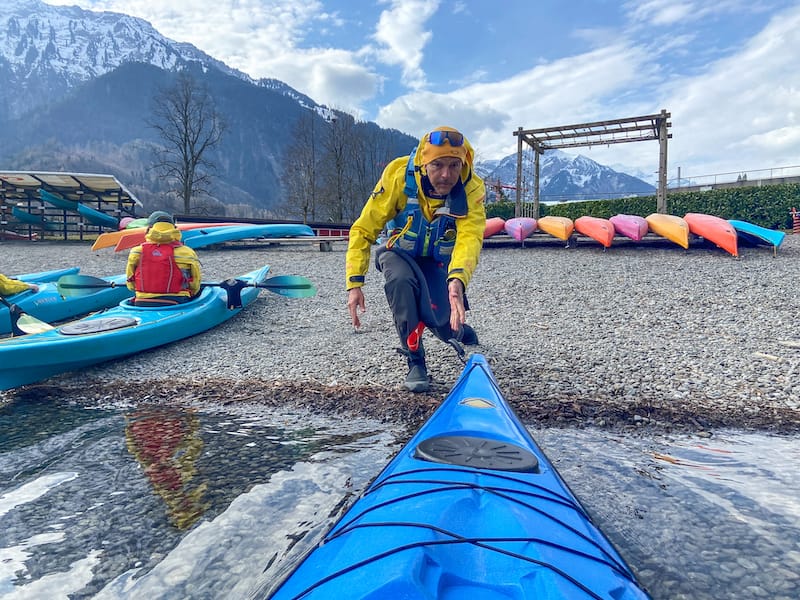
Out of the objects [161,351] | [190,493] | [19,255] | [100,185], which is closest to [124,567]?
[190,493]

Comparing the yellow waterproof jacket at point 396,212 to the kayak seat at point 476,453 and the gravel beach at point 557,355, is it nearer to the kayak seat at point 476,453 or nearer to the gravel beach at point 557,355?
the gravel beach at point 557,355

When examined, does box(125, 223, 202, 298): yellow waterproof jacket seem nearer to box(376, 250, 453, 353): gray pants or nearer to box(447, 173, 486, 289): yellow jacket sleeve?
box(376, 250, 453, 353): gray pants

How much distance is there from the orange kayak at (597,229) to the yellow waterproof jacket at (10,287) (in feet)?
32.5

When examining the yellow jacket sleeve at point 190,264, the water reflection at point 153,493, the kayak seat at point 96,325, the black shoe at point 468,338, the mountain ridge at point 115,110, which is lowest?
the water reflection at point 153,493

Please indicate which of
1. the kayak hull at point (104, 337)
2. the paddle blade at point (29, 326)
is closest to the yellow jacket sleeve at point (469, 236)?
the kayak hull at point (104, 337)

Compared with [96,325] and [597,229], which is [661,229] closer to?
[597,229]

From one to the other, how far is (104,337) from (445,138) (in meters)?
3.46

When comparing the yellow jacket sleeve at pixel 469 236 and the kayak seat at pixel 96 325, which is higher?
the yellow jacket sleeve at pixel 469 236

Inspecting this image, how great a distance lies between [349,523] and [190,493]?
1.12 m

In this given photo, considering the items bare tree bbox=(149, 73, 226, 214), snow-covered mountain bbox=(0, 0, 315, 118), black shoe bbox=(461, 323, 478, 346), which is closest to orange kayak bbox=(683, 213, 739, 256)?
black shoe bbox=(461, 323, 478, 346)

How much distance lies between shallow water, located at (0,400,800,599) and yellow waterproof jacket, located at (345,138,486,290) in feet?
3.80

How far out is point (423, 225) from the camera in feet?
11.6

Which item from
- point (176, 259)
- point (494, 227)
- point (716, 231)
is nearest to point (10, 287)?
point (176, 259)

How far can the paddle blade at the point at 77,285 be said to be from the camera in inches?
217
